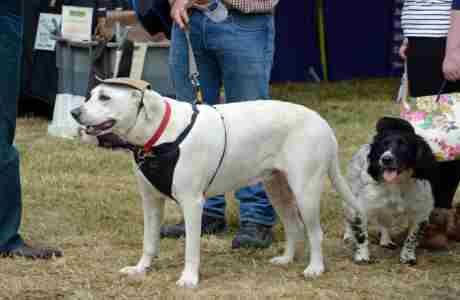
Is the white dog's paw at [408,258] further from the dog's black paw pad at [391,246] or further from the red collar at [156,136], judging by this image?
the red collar at [156,136]

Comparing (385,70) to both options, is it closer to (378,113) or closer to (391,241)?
(378,113)

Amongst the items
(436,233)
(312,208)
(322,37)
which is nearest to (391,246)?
(436,233)

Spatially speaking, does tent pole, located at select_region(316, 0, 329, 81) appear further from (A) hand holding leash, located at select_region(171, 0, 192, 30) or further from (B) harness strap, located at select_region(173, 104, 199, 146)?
(B) harness strap, located at select_region(173, 104, 199, 146)

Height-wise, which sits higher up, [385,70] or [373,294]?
[373,294]

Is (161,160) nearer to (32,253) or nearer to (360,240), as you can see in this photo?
(32,253)

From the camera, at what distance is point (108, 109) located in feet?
13.6

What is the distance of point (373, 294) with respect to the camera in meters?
4.44

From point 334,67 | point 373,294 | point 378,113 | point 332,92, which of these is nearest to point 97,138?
point 373,294

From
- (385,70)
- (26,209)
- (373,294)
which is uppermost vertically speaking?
(373,294)

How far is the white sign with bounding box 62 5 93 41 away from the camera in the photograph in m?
9.05

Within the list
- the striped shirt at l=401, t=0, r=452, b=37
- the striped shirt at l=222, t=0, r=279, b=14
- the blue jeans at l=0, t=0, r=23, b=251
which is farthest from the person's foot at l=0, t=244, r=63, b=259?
the striped shirt at l=401, t=0, r=452, b=37

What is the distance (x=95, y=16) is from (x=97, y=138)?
16.2 ft

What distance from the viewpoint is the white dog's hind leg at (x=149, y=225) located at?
4.54 metres

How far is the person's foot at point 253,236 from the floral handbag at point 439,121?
41.7 inches
